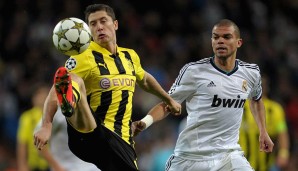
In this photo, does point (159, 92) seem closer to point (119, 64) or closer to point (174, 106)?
point (174, 106)

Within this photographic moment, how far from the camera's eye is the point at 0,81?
1473 cm

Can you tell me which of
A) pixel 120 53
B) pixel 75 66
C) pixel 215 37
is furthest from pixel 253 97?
pixel 75 66

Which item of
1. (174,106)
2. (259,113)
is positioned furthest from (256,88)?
(174,106)

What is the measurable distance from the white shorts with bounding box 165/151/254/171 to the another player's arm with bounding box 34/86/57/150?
1800 millimetres

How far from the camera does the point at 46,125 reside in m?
6.91

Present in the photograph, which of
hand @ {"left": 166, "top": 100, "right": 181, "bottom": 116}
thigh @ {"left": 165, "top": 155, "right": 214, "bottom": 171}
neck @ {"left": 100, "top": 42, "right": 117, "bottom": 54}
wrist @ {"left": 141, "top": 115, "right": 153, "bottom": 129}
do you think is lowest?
thigh @ {"left": 165, "top": 155, "right": 214, "bottom": 171}

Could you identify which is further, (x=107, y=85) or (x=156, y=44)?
(x=156, y=44)

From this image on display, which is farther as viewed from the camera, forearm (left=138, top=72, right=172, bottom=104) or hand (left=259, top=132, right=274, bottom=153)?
hand (left=259, top=132, right=274, bottom=153)

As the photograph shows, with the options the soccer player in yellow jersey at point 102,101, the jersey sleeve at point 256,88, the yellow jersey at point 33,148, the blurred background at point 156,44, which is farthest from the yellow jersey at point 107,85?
the blurred background at point 156,44

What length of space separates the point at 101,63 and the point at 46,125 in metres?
1.08

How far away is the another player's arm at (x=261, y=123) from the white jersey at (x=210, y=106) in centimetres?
41

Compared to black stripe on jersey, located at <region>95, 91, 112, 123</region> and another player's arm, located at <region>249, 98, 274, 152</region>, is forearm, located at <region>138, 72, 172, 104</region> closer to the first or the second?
black stripe on jersey, located at <region>95, 91, 112, 123</region>

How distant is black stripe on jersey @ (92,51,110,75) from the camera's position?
7660mm

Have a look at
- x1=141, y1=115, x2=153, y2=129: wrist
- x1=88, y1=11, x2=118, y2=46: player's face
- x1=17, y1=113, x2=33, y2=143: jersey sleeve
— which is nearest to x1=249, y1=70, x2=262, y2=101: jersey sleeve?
x1=141, y1=115, x2=153, y2=129: wrist
